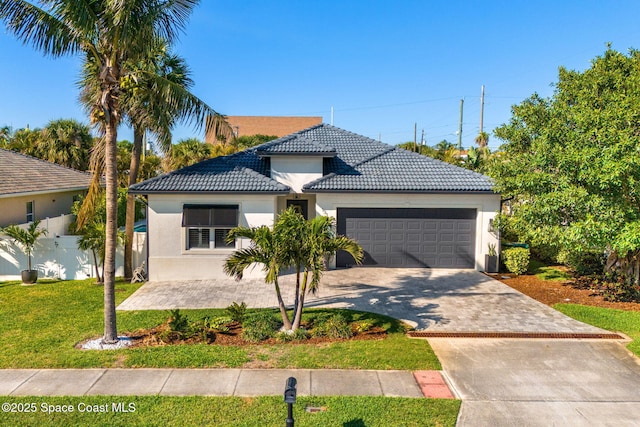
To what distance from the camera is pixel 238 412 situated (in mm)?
6227

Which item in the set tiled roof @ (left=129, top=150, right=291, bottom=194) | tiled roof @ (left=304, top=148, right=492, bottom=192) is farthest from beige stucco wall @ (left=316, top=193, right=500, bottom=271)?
tiled roof @ (left=129, top=150, right=291, bottom=194)

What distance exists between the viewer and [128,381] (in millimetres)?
7215

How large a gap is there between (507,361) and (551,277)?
885 centimetres

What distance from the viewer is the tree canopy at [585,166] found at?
1071cm

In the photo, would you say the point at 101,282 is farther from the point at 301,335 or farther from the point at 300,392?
the point at 300,392

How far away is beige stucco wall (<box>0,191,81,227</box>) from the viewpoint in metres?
16.5

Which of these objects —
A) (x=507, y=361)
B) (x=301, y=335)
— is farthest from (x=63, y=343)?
(x=507, y=361)

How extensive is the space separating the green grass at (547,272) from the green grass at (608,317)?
3826 millimetres

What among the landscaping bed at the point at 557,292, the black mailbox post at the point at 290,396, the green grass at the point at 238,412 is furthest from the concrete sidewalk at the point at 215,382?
the landscaping bed at the point at 557,292

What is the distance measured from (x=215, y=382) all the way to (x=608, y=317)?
1005cm

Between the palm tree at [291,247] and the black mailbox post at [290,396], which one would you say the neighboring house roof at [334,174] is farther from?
the black mailbox post at [290,396]

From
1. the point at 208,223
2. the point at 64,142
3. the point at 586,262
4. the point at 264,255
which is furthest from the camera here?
the point at 64,142

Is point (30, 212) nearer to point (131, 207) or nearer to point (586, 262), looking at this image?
point (131, 207)

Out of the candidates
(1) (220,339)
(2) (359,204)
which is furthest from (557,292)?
(1) (220,339)
